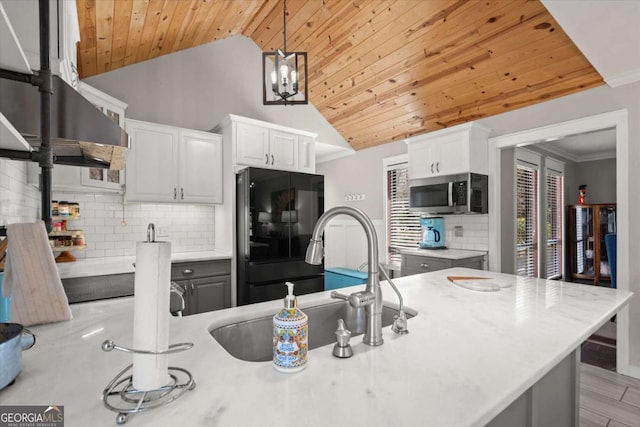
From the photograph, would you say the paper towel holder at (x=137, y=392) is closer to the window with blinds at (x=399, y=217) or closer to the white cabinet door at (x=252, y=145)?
the white cabinet door at (x=252, y=145)

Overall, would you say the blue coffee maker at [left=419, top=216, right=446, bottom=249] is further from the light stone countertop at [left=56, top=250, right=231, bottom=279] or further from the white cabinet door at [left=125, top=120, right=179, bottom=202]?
the white cabinet door at [left=125, top=120, right=179, bottom=202]

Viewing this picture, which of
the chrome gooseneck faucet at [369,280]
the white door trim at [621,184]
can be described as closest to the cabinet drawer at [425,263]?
the white door trim at [621,184]

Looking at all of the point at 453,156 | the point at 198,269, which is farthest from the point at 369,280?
the point at 453,156

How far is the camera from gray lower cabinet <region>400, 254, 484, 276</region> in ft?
10.8

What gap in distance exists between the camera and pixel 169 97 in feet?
11.9

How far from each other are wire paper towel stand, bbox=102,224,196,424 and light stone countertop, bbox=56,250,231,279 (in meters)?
2.07

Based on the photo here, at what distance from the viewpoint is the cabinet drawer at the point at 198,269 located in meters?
2.93

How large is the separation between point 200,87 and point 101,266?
2.38 meters

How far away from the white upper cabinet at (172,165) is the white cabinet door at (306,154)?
99 cm

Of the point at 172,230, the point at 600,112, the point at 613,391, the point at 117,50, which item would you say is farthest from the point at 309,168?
the point at 613,391

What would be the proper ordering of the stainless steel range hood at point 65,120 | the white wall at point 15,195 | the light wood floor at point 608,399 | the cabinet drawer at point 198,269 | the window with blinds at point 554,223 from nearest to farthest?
the stainless steel range hood at point 65,120
the white wall at point 15,195
the light wood floor at point 608,399
the cabinet drawer at point 198,269
the window with blinds at point 554,223

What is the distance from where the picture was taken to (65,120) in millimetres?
1005

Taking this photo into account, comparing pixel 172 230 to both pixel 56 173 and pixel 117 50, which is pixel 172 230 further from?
pixel 117 50

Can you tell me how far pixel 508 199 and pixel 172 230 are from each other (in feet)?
13.1
